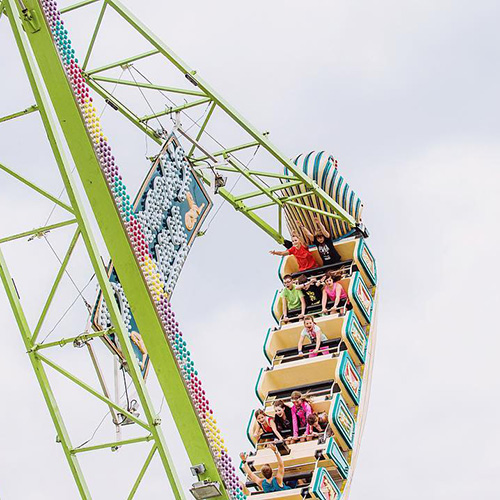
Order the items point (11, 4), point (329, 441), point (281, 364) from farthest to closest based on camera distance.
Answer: point (281, 364) → point (329, 441) → point (11, 4)

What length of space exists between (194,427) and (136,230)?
2.47 m

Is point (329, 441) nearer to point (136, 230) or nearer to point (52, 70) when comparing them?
point (136, 230)

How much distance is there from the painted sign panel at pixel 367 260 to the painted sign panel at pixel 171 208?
12.5 feet

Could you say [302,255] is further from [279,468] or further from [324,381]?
[279,468]

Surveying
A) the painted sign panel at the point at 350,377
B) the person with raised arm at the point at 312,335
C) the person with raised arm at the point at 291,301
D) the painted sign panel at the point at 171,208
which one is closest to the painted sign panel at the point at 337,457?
the painted sign panel at the point at 350,377

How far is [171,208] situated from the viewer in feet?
66.1

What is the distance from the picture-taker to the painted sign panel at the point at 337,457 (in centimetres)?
2056

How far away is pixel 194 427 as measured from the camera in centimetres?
1784

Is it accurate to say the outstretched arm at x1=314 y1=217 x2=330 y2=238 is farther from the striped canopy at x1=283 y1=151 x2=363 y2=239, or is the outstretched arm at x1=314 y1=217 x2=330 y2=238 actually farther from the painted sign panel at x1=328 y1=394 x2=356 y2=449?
the painted sign panel at x1=328 y1=394 x2=356 y2=449

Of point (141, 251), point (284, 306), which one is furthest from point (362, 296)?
point (141, 251)

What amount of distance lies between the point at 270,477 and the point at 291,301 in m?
4.31

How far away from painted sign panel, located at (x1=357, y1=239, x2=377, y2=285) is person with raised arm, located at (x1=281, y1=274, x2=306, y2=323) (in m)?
1.15

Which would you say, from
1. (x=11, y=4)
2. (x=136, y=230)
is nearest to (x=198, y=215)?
(x=136, y=230)

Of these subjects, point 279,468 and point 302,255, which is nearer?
point 279,468
